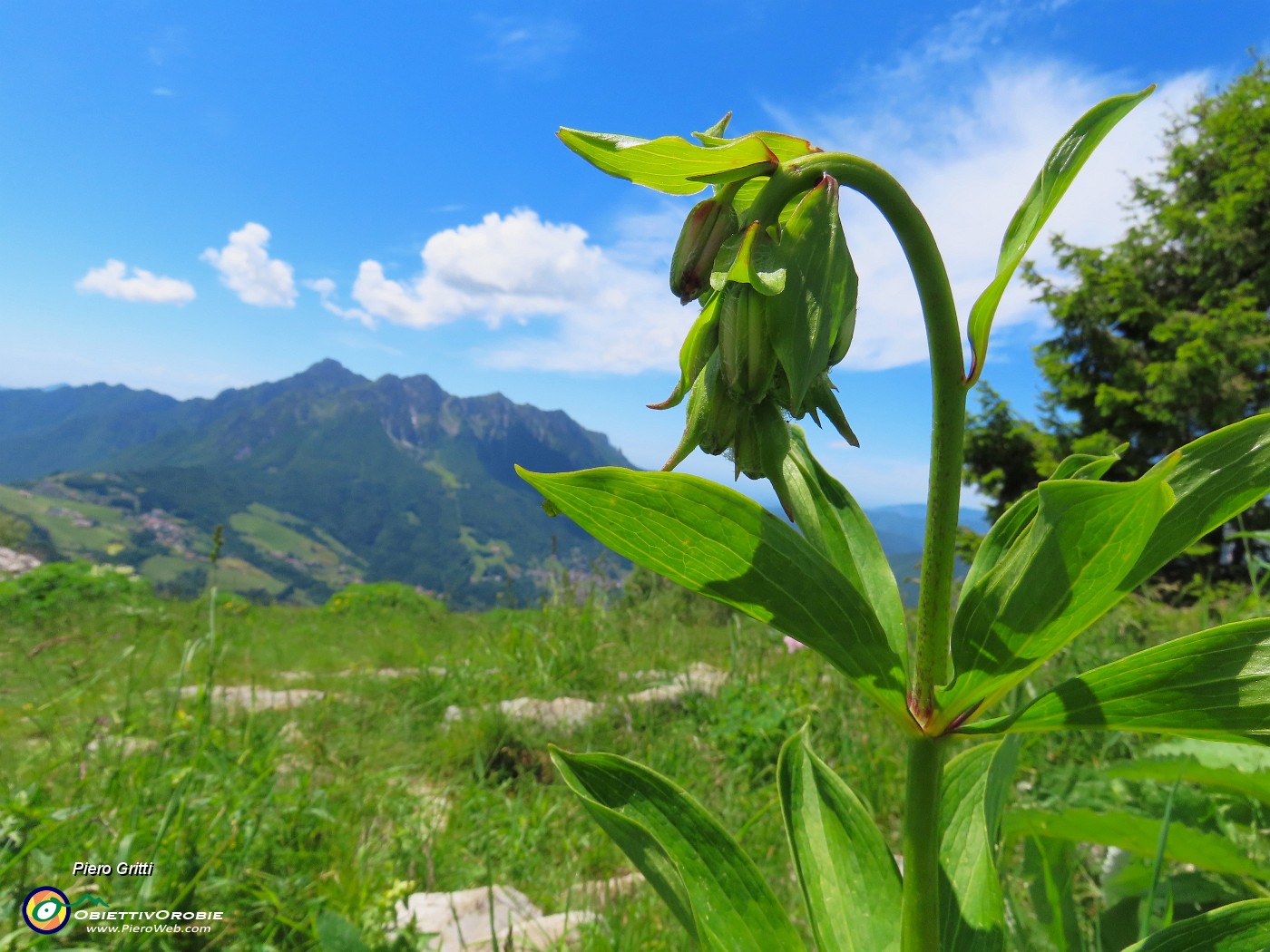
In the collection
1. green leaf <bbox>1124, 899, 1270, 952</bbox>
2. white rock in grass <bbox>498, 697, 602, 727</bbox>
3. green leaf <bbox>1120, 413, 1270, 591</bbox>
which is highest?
green leaf <bbox>1120, 413, 1270, 591</bbox>

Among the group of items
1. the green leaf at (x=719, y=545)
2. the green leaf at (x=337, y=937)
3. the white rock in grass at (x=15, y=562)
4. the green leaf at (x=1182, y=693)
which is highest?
the green leaf at (x=719, y=545)

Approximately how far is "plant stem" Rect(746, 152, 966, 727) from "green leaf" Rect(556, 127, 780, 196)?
0.16 feet

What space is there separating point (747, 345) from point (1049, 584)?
0.53 meters

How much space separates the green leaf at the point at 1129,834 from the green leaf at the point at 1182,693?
0.72m

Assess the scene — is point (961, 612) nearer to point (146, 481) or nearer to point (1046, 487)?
point (1046, 487)

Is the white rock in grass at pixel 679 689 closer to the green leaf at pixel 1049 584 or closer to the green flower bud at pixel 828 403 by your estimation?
the green leaf at pixel 1049 584

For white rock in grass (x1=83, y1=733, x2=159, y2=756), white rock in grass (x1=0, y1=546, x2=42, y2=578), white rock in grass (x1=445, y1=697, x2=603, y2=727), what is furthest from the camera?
white rock in grass (x1=0, y1=546, x2=42, y2=578)

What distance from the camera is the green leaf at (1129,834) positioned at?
155 centimetres

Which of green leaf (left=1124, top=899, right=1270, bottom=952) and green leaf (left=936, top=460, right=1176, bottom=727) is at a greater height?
green leaf (left=936, top=460, right=1176, bottom=727)

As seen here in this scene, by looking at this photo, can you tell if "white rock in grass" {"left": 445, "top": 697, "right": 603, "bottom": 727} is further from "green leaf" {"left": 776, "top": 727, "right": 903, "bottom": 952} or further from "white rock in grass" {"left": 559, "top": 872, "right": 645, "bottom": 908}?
"green leaf" {"left": 776, "top": 727, "right": 903, "bottom": 952}

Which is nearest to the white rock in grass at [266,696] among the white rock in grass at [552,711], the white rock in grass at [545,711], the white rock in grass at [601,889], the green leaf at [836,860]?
the white rock in grass at [545,711]

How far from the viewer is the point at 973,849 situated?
1.40 meters

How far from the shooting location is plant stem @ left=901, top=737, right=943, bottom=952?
3.51ft

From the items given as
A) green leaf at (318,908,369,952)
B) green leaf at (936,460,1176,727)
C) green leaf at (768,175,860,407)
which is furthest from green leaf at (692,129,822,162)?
green leaf at (318,908,369,952)
